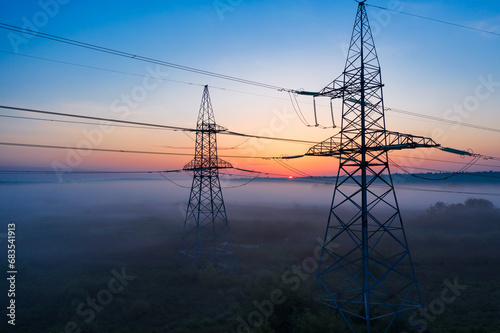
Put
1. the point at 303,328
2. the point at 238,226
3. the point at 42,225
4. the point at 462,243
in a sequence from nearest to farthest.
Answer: the point at 303,328 < the point at 462,243 < the point at 238,226 < the point at 42,225

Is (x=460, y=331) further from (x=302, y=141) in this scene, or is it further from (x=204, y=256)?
(x=204, y=256)

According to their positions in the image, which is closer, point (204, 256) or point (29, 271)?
point (29, 271)

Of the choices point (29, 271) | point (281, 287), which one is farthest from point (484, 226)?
point (29, 271)

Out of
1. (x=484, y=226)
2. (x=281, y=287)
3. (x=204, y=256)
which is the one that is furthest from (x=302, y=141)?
(x=484, y=226)

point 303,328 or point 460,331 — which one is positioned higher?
point 303,328

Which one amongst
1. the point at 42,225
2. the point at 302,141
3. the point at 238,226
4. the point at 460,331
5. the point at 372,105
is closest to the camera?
the point at 372,105

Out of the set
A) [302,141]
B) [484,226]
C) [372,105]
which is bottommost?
[484,226]
